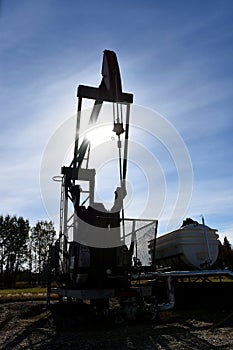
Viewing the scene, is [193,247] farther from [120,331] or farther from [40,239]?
[40,239]

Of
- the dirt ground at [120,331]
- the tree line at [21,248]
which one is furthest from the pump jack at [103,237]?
the tree line at [21,248]

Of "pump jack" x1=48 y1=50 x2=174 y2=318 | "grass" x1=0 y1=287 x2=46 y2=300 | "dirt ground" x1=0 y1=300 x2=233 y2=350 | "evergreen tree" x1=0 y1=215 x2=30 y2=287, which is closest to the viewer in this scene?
"dirt ground" x1=0 y1=300 x2=233 y2=350

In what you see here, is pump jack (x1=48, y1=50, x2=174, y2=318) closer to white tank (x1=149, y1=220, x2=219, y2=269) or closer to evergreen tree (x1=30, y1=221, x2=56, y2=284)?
white tank (x1=149, y1=220, x2=219, y2=269)

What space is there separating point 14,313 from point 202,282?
Answer: 19.5ft

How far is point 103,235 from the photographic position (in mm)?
9578

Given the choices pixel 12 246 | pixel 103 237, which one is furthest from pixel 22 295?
pixel 12 246

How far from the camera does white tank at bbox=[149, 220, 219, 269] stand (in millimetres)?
10781

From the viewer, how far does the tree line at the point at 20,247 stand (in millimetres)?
39188

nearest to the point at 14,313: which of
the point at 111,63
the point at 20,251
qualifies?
the point at 111,63

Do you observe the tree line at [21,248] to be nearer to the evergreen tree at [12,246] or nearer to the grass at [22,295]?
the evergreen tree at [12,246]

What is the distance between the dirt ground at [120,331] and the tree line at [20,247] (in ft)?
97.9

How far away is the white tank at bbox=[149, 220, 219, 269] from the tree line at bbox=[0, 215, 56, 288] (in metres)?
29.1

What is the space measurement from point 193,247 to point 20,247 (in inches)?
1286

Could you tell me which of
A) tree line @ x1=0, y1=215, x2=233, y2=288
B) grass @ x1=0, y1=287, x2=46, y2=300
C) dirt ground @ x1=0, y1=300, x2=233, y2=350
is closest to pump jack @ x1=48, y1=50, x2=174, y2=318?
dirt ground @ x1=0, y1=300, x2=233, y2=350
